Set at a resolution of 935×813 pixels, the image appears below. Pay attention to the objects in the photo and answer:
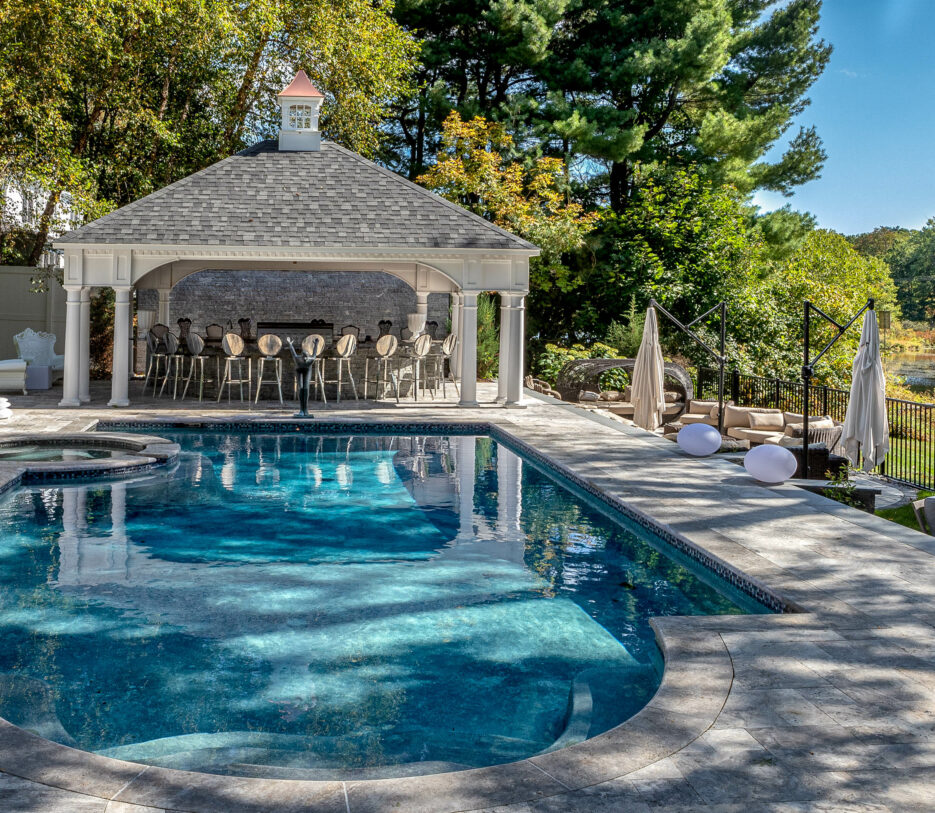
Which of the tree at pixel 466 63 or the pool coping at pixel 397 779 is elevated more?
the tree at pixel 466 63

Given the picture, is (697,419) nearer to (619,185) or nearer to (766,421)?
(766,421)

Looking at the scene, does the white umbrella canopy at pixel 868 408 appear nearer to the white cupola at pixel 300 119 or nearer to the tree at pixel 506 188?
the white cupola at pixel 300 119

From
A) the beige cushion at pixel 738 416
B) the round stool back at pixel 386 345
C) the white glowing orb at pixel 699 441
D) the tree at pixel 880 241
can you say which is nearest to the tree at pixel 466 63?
the round stool back at pixel 386 345

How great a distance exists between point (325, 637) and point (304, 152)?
13485 millimetres

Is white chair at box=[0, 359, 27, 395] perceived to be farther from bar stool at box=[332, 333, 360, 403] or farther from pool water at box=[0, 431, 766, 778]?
pool water at box=[0, 431, 766, 778]

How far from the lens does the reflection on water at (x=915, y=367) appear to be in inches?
1567

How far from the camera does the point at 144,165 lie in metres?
22.0

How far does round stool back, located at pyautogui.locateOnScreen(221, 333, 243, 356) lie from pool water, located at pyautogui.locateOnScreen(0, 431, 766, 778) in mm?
5448

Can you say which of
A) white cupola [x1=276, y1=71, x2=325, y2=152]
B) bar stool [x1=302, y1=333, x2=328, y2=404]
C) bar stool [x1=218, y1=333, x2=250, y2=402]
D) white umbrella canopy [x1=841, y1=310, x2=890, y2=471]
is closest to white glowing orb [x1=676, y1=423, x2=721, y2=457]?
white umbrella canopy [x1=841, y1=310, x2=890, y2=471]

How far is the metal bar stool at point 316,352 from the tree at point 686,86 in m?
12.1

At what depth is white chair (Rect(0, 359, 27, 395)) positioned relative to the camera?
15445 millimetres

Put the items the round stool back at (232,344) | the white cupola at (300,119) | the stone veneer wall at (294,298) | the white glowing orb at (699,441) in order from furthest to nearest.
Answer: the stone veneer wall at (294,298)
the white cupola at (300,119)
the round stool back at (232,344)
the white glowing orb at (699,441)

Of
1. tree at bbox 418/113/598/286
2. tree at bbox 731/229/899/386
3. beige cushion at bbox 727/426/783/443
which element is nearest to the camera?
beige cushion at bbox 727/426/783/443

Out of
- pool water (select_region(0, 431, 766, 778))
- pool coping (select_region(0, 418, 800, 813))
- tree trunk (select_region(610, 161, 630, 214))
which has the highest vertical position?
tree trunk (select_region(610, 161, 630, 214))
